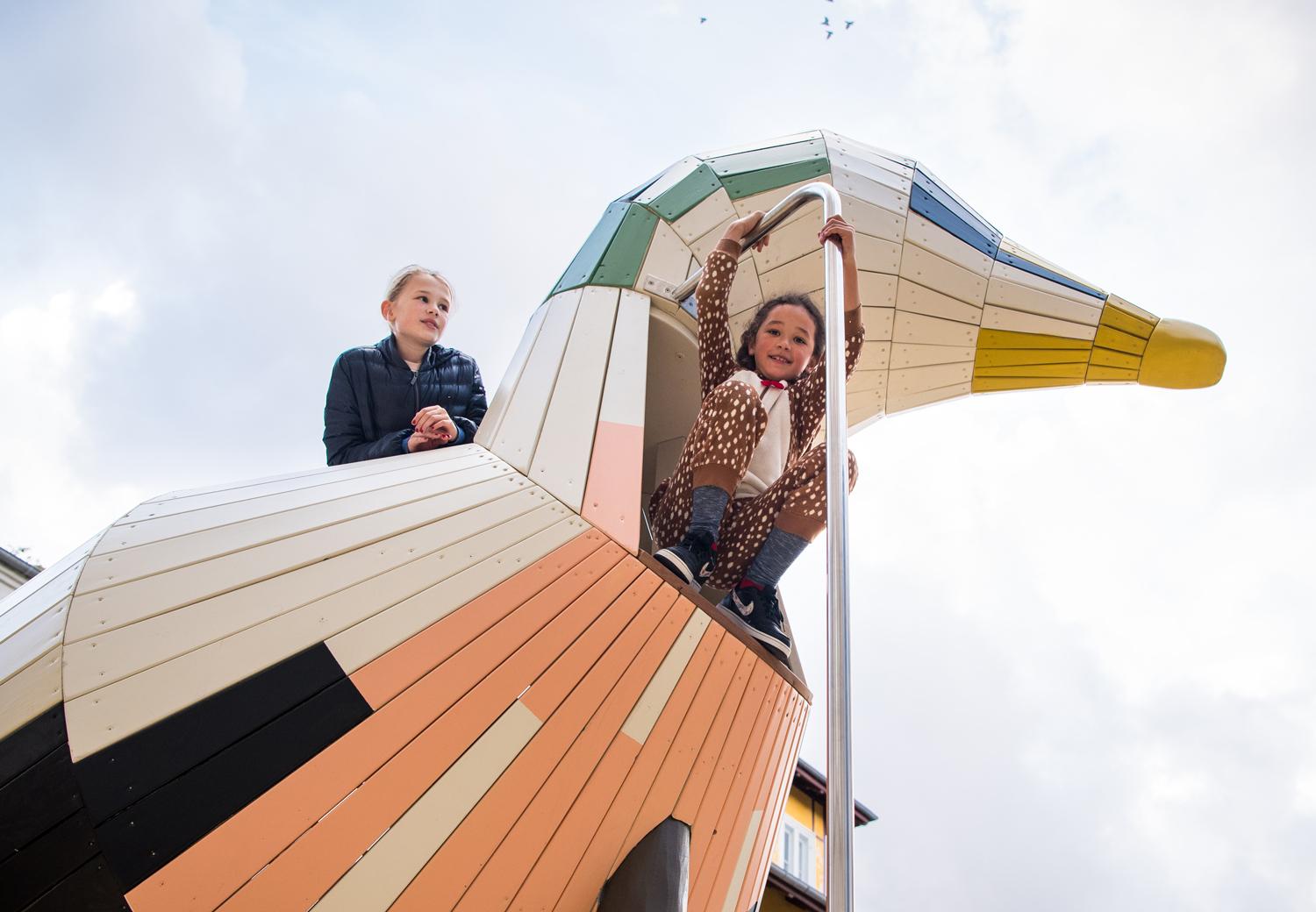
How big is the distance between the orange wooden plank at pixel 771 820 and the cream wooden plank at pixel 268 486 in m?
1.42

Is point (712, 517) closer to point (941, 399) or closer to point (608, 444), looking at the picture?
point (608, 444)

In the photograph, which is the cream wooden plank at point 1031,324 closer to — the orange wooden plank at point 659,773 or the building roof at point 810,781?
the orange wooden plank at point 659,773

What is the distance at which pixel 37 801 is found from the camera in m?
1.83

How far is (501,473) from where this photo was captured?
2852 mm

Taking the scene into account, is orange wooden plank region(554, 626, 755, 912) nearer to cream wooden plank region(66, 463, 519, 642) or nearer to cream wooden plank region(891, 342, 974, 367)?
cream wooden plank region(66, 463, 519, 642)

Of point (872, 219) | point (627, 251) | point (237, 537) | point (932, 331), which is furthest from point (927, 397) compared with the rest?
point (237, 537)

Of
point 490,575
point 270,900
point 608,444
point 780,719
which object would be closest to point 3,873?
point 270,900

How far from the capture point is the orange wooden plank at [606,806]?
2172 millimetres

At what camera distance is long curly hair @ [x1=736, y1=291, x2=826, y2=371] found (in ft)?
13.2

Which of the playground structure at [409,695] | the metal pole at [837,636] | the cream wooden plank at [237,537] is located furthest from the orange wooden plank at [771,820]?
the cream wooden plank at [237,537]

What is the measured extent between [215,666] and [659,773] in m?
1.08

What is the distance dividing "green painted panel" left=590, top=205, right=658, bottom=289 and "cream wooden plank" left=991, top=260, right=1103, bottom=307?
A: 1.76m

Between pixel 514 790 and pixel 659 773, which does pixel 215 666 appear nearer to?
pixel 514 790

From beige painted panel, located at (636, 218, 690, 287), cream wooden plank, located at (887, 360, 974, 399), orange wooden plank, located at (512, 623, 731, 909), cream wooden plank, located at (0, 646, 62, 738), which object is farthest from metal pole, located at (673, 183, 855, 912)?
cream wooden plank, located at (887, 360, 974, 399)
